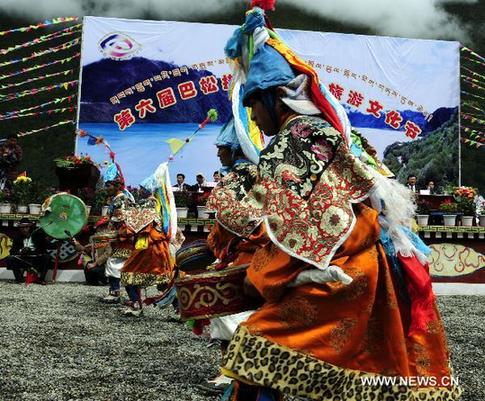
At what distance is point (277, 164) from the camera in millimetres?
2014

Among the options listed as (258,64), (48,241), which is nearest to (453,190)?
(48,241)

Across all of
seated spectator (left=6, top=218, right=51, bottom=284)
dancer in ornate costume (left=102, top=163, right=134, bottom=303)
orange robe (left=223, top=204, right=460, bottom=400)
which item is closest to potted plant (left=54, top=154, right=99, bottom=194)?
seated spectator (left=6, top=218, right=51, bottom=284)

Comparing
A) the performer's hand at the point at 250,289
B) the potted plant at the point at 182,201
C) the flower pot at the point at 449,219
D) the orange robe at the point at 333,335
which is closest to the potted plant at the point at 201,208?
the potted plant at the point at 182,201

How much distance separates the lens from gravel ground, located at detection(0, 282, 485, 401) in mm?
3660

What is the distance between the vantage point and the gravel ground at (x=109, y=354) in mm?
3660

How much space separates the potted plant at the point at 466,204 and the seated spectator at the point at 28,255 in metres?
7.24

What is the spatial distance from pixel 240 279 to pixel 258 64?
0.78 m

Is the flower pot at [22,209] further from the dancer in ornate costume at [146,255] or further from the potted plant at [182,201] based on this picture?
the dancer in ornate costume at [146,255]

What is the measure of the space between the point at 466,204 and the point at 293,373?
10256 mm

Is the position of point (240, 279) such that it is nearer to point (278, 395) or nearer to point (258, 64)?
point (278, 395)

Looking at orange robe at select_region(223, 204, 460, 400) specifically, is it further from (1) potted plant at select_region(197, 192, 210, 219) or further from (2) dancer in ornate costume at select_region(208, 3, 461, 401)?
(1) potted plant at select_region(197, 192, 210, 219)

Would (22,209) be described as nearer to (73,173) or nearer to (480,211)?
(73,173)

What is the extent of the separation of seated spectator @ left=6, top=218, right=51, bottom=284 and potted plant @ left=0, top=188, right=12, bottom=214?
0.45 metres

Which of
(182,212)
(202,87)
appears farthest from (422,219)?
(202,87)
